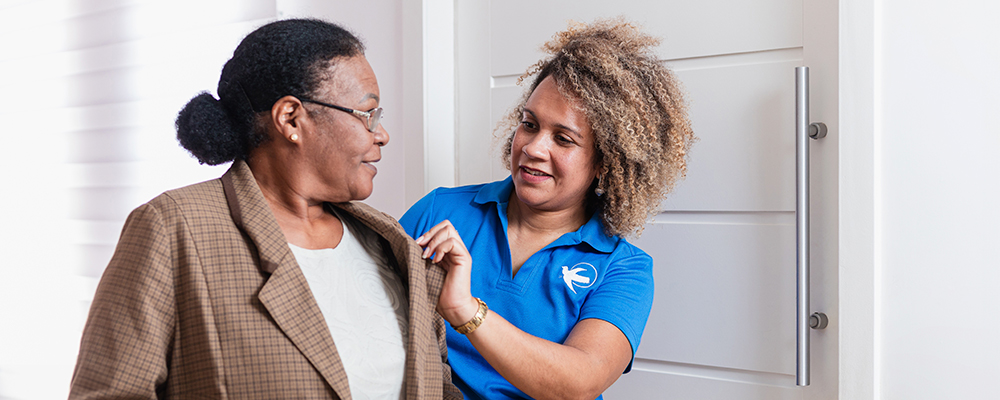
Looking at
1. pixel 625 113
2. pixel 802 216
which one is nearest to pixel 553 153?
pixel 625 113

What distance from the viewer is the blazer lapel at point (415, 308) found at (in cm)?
104

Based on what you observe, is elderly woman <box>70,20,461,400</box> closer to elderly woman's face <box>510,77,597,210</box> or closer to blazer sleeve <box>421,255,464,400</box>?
blazer sleeve <box>421,255,464,400</box>

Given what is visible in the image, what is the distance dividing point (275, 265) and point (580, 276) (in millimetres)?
705

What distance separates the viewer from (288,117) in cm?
101

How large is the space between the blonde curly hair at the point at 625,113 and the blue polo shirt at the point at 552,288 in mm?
95

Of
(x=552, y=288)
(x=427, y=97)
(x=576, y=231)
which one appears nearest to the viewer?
(x=552, y=288)

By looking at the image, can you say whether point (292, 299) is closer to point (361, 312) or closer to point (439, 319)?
point (361, 312)

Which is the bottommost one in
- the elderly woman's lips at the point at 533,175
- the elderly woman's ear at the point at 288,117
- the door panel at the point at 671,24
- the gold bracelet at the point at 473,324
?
the gold bracelet at the point at 473,324

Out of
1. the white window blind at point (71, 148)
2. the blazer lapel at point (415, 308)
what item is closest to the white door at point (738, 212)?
the blazer lapel at point (415, 308)

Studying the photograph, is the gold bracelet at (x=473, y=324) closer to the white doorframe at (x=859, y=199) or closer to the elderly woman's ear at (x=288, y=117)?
the elderly woman's ear at (x=288, y=117)

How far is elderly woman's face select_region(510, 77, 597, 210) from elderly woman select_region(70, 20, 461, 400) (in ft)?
1.19

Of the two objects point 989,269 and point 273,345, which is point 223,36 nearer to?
point 273,345

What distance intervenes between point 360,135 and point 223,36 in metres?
1.53

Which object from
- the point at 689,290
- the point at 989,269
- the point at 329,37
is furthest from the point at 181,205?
the point at 989,269
